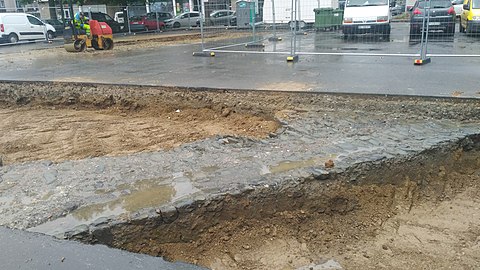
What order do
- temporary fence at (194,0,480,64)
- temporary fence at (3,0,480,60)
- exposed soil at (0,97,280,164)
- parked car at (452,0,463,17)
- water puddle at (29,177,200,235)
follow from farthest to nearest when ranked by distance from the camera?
1. parked car at (452,0,463,17)
2. temporary fence at (194,0,480,64)
3. temporary fence at (3,0,480,60)
4. exposed soil at (0,97,280,164)
5. water puddle at (29,177,200,235)

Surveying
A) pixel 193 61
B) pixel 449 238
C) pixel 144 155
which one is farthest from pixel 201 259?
pixel 193 61

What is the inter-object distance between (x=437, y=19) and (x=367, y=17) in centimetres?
272

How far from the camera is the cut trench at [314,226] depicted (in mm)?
3441

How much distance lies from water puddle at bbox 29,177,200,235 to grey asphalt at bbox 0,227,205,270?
0.58 feet

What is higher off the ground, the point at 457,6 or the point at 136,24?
the point at 457,6

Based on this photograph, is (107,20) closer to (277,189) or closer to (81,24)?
(81,24)

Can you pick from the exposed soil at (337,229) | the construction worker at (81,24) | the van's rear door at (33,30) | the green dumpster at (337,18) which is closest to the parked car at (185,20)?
the van's rear door at (33,30)

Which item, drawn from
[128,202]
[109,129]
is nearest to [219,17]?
[109,129]

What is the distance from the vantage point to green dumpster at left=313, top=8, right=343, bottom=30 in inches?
891

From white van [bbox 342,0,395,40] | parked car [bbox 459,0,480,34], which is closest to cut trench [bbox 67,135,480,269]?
white van [bbox 342,0,395,40]

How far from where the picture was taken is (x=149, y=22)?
31.4 metres

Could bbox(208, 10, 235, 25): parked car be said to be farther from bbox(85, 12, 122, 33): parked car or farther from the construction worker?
bbox(85, 12, 122, 33): parked car

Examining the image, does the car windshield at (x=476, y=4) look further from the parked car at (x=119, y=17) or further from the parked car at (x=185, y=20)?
the parked car at (x=119, y=17)

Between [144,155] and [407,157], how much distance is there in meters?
3.19
